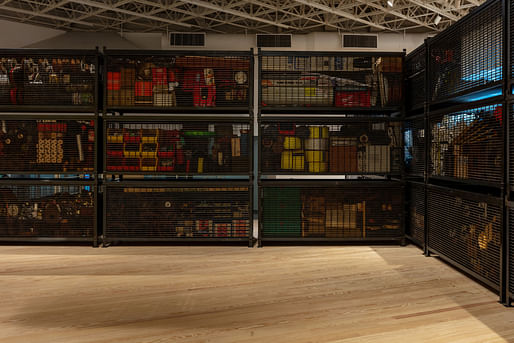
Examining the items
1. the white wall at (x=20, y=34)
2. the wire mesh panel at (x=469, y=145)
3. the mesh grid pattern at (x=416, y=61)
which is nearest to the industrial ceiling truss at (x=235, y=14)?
the white wall at (x=20, y=34)

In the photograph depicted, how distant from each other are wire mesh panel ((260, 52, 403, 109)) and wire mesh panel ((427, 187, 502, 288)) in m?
1.52

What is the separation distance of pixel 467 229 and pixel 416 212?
119 cm

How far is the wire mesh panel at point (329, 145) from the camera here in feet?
15.6

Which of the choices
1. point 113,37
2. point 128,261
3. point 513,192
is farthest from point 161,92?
point 113,37

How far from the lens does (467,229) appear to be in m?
3.43

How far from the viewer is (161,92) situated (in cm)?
473

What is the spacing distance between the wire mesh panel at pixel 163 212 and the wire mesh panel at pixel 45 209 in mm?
317

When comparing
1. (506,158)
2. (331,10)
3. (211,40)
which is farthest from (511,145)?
(211,40)

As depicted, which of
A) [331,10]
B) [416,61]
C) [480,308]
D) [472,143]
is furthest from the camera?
[331,10]

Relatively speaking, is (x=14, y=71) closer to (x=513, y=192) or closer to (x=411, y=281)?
(x=411, y=281)

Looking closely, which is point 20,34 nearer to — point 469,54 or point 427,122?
point 427,122

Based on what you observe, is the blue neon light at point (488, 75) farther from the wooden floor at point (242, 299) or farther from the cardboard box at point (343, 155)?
the wooden floor at point (242, 299)

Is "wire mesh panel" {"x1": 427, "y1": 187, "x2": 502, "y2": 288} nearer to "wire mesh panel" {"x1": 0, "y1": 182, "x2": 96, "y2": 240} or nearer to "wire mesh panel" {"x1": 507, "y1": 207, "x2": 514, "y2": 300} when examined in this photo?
"wire mesh panel" {"x1": 507, "y1": 207, "x2": 514, "y2": 300}

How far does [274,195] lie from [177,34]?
17.6 ft
